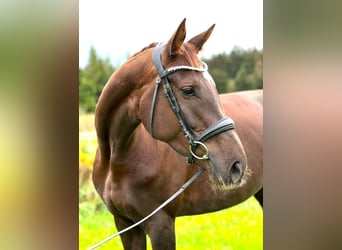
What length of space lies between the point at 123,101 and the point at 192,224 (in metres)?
0.73

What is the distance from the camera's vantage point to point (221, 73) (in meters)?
2.57

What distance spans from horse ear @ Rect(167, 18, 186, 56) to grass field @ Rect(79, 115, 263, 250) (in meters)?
0.52

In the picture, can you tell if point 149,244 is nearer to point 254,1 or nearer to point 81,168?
point 81,168

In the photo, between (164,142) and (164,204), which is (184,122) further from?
(164,204)

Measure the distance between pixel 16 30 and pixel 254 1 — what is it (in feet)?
4.06

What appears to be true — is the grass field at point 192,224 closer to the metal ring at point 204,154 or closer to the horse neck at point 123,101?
the horse neck at point 123,101

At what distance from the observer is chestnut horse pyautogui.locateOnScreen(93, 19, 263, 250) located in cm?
209

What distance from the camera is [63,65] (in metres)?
2.30

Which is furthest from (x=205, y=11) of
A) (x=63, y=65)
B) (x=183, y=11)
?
(x=63, y=65)

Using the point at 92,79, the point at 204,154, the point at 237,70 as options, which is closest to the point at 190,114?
the point at 204,154

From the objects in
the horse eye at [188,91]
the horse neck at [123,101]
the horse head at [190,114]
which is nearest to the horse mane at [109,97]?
the horse neck at [123,101]

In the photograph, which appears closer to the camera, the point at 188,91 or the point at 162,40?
the point at 188,91

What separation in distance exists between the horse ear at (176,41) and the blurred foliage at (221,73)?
1.22ft

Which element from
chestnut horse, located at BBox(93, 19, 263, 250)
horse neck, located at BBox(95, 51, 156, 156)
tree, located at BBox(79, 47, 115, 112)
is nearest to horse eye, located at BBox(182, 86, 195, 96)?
chestnut horse, located at BBox(93, 19, 263, 250)
